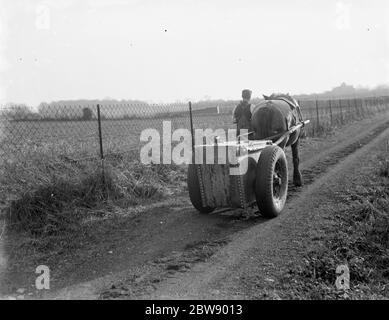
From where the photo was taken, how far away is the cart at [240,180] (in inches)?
233

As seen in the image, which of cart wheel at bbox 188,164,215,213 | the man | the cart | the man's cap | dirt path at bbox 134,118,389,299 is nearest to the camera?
dirt path at bbox 134,118,389,299

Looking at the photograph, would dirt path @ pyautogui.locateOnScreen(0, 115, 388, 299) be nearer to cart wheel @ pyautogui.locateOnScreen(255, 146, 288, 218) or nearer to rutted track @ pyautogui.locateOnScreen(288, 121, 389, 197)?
cart wheel @ pyautogui.locateOnScreen(255, 146, 288, 218)

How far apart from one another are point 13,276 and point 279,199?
12.7 ft

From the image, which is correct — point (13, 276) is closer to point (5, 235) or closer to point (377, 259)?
point (5, 235)

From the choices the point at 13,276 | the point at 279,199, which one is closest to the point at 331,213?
the point at 279,199

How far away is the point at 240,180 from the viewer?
19.2ft

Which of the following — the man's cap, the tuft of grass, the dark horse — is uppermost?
the man's cap

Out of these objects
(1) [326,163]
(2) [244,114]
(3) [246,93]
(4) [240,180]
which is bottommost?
(1) [326,163]

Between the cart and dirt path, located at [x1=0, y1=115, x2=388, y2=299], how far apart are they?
269 millimetres

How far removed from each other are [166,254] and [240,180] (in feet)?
5.06

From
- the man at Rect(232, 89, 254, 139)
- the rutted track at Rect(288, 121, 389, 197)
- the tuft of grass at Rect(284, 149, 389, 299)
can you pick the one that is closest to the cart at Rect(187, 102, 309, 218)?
the tuft of grass at Rect(284, 149, 389, 299)

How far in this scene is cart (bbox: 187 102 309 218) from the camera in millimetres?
5930

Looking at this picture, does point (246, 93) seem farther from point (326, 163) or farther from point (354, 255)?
point (326, 163)

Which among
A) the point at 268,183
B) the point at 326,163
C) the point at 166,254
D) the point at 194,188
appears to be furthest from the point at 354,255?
the point at 326,163
